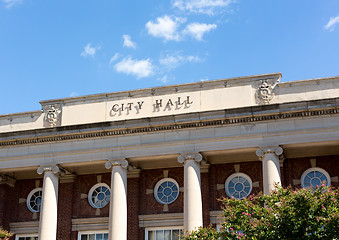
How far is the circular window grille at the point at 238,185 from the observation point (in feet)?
118

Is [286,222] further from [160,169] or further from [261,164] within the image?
[160,169]

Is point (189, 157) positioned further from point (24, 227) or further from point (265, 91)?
point (24, 227)

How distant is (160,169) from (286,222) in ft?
49.6

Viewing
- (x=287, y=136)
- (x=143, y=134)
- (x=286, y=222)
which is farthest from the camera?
(x=143, y=134)

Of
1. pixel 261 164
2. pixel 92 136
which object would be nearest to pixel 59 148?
pixel 92 136

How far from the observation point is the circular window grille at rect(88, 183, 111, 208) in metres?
38.4

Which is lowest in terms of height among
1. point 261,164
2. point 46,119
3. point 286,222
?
point 286,222

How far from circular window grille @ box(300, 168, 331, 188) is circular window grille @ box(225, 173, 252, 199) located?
129 inches

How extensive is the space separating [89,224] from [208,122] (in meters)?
10.6

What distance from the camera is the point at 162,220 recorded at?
1442 inches

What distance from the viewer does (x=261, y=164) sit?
117ft

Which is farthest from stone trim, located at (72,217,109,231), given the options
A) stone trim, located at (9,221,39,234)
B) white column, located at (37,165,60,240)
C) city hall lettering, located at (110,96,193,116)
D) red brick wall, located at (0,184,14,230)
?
city hall lettering, located at (110,96,193,116)

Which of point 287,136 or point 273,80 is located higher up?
point 273,80

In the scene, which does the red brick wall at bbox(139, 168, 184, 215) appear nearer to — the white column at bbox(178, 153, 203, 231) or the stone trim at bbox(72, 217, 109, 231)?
the stone trim at bbox(72, 217, 109, 231)
